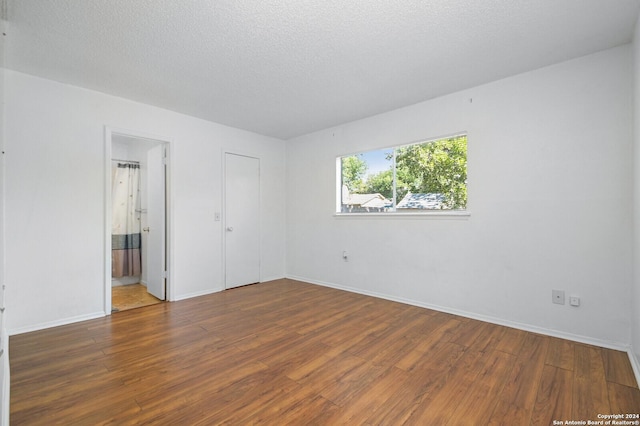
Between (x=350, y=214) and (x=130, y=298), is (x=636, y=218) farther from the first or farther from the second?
(x=130, y=298)

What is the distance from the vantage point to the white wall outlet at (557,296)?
2.75 metres

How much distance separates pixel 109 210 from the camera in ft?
11.3

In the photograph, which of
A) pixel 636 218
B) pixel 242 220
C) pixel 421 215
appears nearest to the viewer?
pixel 636 218

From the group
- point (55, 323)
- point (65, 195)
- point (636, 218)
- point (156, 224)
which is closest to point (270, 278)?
point (156, 224)

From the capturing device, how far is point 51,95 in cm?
308

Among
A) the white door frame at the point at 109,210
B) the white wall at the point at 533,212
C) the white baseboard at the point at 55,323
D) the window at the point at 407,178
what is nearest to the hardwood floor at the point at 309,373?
the white baseboard at the point at 55,323

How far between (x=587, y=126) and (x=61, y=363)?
195 inches

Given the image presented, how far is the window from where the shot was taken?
3506mm

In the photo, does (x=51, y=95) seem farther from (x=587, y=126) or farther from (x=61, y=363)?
(x=587, y=126)

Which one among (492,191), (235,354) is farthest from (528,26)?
(235,354)

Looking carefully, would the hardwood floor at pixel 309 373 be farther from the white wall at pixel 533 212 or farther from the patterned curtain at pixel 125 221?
the patterned curtain at pixel 125 221

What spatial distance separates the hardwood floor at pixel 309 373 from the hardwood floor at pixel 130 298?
602mm

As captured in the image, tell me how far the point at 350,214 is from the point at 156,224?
293 centimetres

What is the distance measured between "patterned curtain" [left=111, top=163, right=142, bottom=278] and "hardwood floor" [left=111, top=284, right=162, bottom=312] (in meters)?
0.32
